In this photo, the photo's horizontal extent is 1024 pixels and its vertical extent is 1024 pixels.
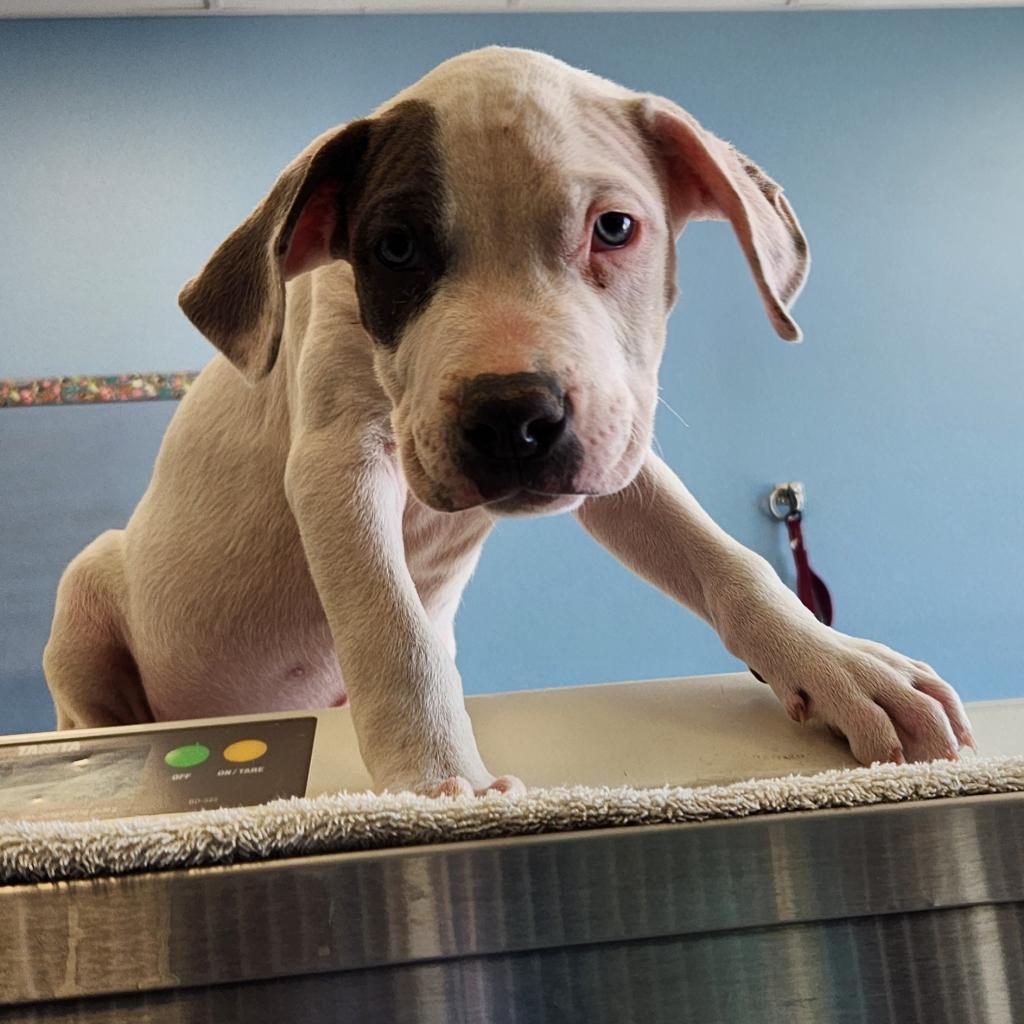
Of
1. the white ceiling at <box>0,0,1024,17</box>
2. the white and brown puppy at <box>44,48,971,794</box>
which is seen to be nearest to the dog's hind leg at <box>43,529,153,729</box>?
the white and brown puppy at <box>44,48,971,794</box>

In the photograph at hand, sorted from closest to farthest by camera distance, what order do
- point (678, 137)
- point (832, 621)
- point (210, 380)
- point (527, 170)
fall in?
point (527, 170) < point (678, 137) < point (210, 380) < point (832, 621)

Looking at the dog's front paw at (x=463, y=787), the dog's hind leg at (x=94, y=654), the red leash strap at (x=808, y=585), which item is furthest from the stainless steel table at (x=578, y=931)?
the red leash strap at (x=808, y=585)

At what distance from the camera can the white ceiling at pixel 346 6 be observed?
228cm

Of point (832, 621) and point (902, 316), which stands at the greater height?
point (902, 316)

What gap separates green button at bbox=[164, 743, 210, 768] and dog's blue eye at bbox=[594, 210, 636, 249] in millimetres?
439

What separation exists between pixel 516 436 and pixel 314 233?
1.09 ft

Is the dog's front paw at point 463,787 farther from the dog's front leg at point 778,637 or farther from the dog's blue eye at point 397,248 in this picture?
the dog's blue eye at point 397,248

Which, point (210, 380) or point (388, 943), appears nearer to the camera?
point (388, 943)

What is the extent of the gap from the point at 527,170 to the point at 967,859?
494mm

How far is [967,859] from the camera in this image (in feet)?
1.51

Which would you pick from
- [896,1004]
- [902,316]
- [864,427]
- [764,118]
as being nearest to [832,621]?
[864,427]

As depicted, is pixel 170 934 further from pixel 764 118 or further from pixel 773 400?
pixel 764 118

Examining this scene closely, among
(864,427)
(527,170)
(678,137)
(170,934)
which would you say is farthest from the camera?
(864,427)

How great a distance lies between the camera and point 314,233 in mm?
849
